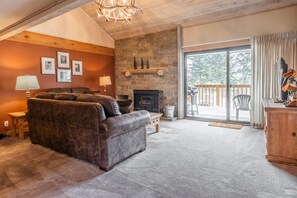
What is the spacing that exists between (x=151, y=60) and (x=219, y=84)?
93.5 inches

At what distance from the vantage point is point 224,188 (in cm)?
207

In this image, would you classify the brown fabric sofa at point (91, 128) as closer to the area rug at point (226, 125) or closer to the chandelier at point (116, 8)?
the chandelier at point (116, 8)

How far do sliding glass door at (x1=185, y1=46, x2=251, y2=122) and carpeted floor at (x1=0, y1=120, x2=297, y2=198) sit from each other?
1.94 meters

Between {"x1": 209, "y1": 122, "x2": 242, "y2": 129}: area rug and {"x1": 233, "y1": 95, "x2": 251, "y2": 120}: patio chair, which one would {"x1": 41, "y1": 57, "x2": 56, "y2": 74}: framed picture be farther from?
{"x1": 233, "y1": 95, "x2": 251, "y2": 120}: patio chair

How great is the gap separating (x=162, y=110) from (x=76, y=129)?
3850mm

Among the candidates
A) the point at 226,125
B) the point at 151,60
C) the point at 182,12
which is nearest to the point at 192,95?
the point at 226,125

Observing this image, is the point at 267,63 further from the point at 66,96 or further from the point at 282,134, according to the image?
the point at 66,96

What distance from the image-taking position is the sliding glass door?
5137 millimetres

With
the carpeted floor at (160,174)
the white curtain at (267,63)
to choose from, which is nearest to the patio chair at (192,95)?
the white curtain at (267,63)

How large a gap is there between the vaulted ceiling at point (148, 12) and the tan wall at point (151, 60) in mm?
280

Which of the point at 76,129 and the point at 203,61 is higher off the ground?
the point at 203,61

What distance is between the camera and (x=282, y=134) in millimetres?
2621

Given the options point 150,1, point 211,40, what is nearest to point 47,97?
point 150,1

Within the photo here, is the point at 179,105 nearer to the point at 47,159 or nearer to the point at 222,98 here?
the point at 222,98
